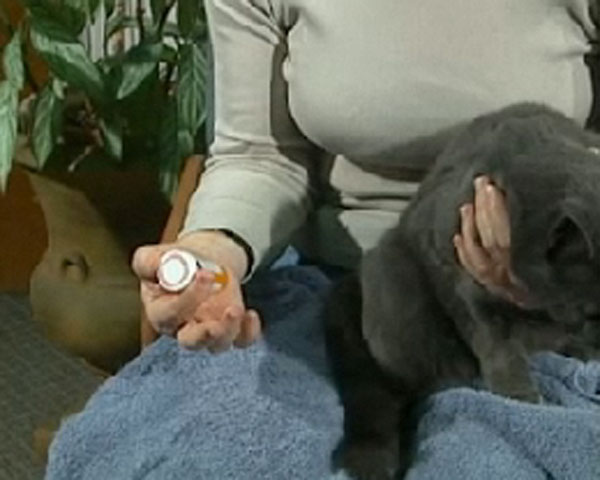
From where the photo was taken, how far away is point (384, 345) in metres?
1.13

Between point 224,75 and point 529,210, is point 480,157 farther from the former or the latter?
point 224,75

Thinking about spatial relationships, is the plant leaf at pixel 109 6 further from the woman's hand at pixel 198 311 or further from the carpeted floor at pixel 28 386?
the woman's hand at pixel 198 311

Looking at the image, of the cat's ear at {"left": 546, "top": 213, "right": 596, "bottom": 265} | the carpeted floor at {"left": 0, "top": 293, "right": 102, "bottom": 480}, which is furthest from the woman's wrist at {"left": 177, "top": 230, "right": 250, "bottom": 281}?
the carpeted floor at {"left": 0, "top": 293, "right": 102, "bottom": 480}

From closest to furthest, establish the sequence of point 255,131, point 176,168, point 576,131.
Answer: point 576,131 → point 255,131 → point 176,168

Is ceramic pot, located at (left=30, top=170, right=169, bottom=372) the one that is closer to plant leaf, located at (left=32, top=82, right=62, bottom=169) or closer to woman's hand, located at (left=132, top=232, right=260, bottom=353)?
plant leaf, located at (left=32, top=82, right=62, bottom=169)

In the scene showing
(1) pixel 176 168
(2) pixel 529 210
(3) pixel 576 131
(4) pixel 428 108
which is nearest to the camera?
(2) pixel 529 210

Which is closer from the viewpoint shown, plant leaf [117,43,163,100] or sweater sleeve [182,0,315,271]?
sweater sleeve [182,0,315,271]

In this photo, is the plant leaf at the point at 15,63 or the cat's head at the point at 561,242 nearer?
the cat's head at the point at 561,242

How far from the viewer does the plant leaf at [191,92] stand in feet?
5.96

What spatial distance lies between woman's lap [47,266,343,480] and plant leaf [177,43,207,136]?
0.64 meters

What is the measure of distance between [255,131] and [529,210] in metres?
0.43

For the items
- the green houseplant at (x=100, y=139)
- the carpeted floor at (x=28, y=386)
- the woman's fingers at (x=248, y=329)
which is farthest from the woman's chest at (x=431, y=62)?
the carpeted floor at (x=28, y=386)

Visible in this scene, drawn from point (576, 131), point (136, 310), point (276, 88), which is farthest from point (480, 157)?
point (136, 310)

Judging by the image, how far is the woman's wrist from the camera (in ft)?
3.87
